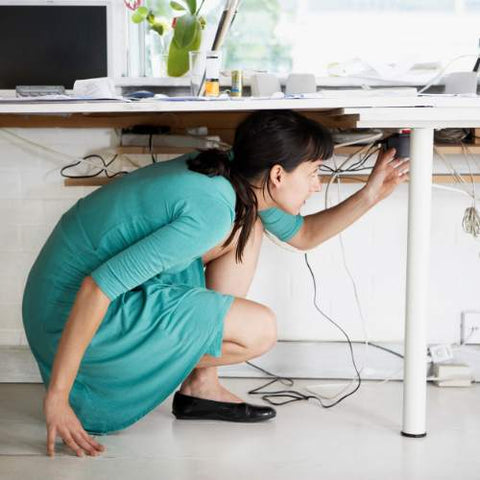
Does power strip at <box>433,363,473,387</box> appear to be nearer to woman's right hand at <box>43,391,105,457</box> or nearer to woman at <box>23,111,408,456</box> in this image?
woman at <box>23,111,408,456</box>

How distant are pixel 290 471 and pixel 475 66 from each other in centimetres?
127

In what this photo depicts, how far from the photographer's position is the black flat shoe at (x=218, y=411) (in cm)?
210

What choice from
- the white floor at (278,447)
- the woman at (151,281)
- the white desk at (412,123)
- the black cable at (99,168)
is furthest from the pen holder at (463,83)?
the black cable at (99,168)

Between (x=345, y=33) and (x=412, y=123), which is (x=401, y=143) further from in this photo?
(x=345, y=33)

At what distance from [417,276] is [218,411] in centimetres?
57

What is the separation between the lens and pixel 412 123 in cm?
187

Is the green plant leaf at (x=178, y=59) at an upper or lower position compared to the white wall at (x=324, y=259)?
upper

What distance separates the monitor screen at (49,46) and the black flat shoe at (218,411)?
970mm

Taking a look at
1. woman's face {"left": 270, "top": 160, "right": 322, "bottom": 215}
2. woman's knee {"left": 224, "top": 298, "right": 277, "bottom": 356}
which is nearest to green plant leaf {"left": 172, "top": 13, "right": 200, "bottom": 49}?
woman's face {"left": 270, "top": 160, "right": 322, "bottom": 215}

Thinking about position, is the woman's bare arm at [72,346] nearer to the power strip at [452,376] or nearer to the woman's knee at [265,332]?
the woman's knee at [265,332]

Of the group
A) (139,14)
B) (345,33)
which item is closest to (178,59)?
(139,14)

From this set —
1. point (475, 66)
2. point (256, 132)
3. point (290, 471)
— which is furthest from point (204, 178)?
point (475, 66)

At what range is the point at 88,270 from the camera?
186 centimetres

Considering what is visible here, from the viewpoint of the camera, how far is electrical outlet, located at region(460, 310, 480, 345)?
8.22 feet
